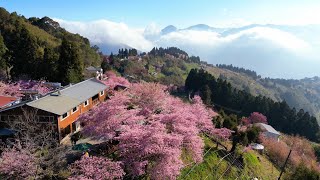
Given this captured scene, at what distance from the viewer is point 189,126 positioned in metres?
19.8

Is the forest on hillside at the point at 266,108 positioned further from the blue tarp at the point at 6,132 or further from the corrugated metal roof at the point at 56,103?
the blue tarp at the point at 6,132

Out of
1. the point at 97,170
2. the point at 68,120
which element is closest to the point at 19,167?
the point at 97,170

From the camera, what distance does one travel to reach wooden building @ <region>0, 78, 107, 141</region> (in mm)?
23391

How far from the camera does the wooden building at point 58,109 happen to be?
921 inches

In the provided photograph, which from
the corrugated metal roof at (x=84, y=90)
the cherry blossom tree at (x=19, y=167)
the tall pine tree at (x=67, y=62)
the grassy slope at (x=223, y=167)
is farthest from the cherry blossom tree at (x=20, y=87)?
the grassy slope at (x=223, y=167)

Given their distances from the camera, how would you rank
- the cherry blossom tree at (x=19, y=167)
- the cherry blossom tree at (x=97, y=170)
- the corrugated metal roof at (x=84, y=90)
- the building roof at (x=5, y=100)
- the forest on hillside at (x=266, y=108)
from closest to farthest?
the cherry blossom tree at (x=97, y=170) → the cherry blossom tree at (x=19, y=167) → the building roof at (x=5, y=100) → the corrugated metal roof at (x=84, y=90) → the forest on hillside at (x=266, y=108)

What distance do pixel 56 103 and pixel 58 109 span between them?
133cm

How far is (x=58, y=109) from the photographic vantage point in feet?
79.4

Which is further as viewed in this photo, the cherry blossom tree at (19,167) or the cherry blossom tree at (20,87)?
the cherry blossom tree at (20,87)

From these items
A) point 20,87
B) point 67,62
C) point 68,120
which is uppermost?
point 67,62

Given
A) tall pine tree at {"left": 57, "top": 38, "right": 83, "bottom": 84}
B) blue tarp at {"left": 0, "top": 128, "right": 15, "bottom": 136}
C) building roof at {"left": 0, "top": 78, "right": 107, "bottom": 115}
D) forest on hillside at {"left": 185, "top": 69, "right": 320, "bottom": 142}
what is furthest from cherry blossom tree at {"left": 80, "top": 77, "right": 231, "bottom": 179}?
forest on hillside at {"left": 185, "top": 69, "right": 320, "bottom": 142}

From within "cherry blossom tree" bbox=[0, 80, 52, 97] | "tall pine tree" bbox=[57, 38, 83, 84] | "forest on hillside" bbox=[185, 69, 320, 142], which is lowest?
"forest on hillside" bbox=[185, 69, 320, 142]

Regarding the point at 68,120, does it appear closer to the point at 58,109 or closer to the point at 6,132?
the point at 58,109

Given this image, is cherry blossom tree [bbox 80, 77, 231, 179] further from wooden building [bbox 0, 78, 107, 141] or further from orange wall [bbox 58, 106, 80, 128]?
wooden building [bbox 0, 78, 107, 141]
